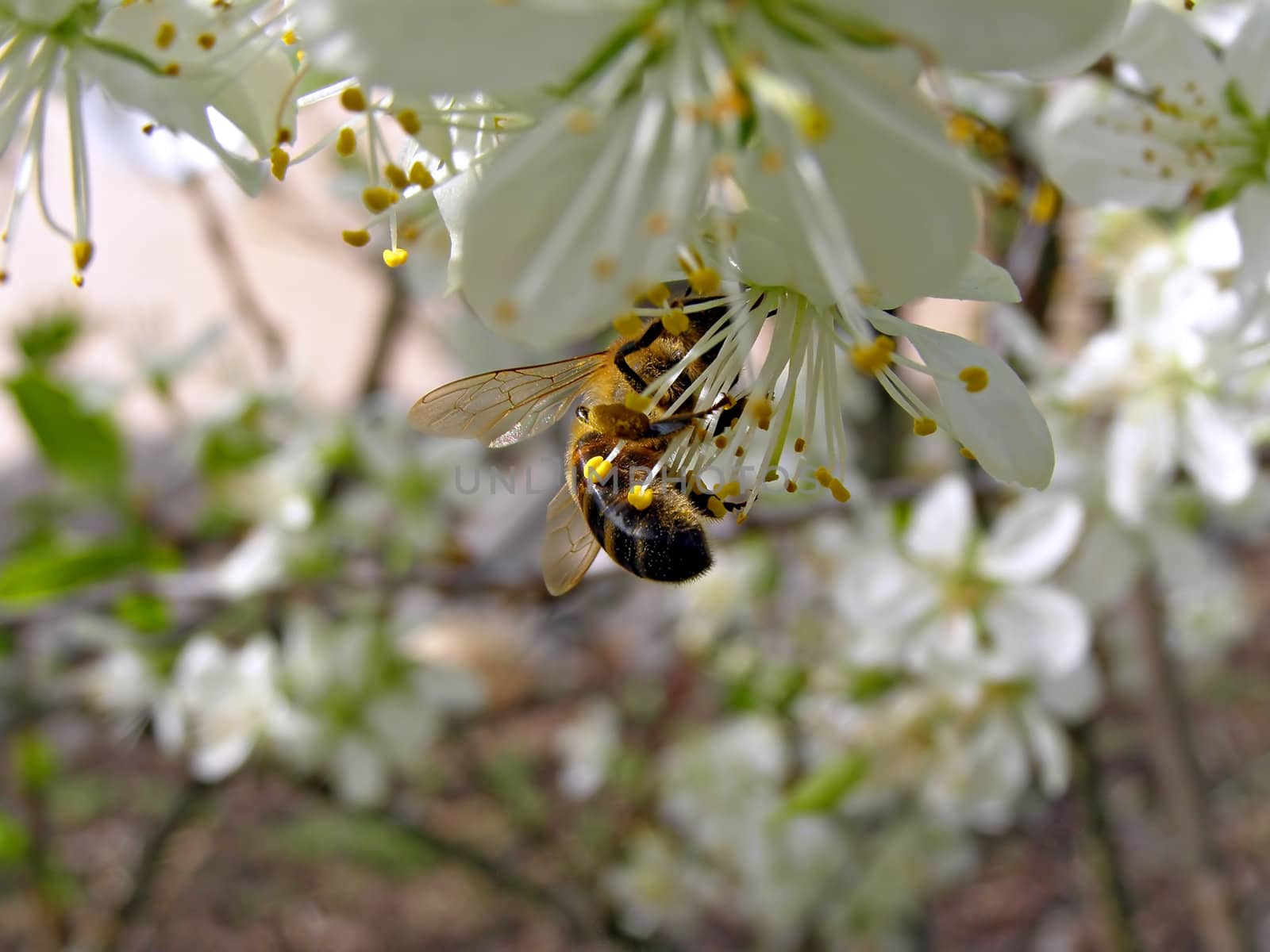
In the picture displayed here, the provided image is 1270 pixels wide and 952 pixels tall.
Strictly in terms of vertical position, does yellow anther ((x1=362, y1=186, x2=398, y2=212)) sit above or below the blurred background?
above

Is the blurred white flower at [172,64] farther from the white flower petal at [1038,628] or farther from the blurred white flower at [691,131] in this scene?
the white flower petal at [1038,628]

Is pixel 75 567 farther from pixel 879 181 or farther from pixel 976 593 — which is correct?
pixel 879 181

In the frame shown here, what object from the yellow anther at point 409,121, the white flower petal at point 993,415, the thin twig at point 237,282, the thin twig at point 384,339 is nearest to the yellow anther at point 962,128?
the white flower petal at point 993,415

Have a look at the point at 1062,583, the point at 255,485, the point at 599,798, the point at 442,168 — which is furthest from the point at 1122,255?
the point at 599,798

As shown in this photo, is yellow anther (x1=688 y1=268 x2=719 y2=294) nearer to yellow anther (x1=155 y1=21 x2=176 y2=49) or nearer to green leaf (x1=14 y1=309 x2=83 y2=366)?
yellow anther (x1=155 y1=21 x2=176 y2=49)

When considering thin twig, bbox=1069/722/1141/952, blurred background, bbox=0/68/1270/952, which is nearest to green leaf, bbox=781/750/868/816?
blurred background, bbox=0/68/1270/952
